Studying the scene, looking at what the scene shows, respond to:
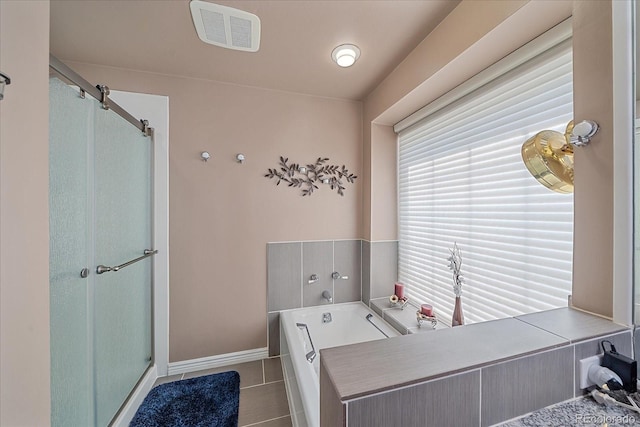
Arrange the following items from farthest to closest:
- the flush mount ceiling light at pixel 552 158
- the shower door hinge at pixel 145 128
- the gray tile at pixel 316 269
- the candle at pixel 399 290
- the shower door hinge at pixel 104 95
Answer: the gray tile at pixel 316 269 → the candle at pixel 399 290 → the shower door hinge at pixel 145 128 → the shower door hinge at pixel 104 95 → the flush mount ceiling light at pixel 552 158

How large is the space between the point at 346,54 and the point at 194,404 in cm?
266

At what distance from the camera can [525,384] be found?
64cm

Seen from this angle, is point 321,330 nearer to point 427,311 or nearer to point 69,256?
point 427,311

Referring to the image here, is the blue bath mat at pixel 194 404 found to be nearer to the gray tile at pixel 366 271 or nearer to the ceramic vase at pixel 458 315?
the gray tile at pixel 366 271

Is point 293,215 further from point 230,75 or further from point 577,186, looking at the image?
point 577,186

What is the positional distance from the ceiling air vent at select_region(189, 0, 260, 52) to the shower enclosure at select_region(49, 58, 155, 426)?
0.67 m

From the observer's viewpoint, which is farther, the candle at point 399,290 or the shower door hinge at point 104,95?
the candle at point 399,290

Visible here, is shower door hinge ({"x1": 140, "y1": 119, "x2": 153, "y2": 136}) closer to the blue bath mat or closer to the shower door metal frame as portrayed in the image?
the shower door metal frame

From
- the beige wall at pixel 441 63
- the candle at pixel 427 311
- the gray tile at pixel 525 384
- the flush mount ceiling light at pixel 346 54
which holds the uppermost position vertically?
the flush mount ceiling light at pixel 346 54

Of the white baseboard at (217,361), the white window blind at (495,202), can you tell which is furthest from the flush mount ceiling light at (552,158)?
the white baseboard at (217,361)

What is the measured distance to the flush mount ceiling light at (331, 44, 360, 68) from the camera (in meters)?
1.65

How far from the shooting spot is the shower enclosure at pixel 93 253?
1.04 metres

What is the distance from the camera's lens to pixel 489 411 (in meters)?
0.61

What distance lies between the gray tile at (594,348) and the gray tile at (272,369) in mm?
1860
